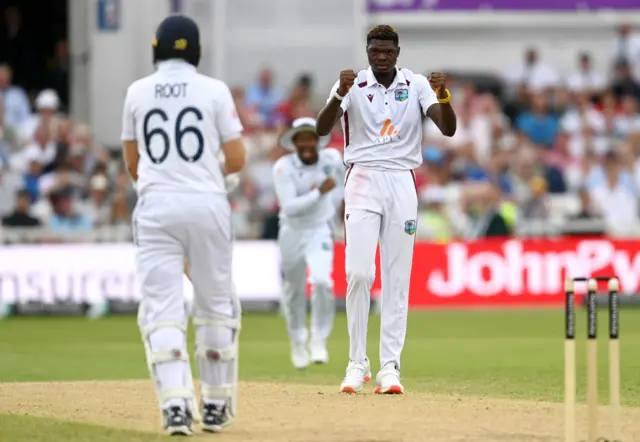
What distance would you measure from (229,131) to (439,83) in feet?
7.54

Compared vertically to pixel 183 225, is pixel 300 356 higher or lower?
lower

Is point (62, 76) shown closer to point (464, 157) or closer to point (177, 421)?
point (464, 157)

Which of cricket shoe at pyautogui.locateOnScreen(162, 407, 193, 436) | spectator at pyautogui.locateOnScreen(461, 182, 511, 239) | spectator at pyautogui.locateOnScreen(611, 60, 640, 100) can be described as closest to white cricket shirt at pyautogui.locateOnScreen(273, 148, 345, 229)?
cricket shoe at pyautogui.locateOnScreen(162, 407, 193, 436)

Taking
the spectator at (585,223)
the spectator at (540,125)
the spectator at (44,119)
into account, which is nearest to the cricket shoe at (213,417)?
the spectator at (585,223)

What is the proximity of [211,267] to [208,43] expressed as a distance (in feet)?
67.4

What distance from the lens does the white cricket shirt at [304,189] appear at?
1470 cm

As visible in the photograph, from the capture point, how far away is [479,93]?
91.9 feet

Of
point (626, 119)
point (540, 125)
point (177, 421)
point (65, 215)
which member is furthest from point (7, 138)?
point (177, 421)

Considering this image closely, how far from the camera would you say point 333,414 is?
9797 mm

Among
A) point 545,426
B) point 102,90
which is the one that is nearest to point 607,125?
point 102,90

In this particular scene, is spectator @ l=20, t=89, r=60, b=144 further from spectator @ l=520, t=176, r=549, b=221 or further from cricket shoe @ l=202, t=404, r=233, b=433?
cricket shoe @ l=202, t=404, r=233, b=433

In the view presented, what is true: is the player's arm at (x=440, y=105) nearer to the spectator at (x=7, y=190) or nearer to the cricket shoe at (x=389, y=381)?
the cricket shoe at (x=389, y=381)

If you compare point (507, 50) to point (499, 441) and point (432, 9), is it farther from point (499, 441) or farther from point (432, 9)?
point (499, 441)

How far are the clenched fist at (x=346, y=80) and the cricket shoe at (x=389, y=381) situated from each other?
204cm
